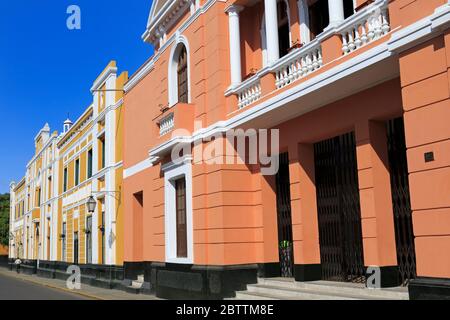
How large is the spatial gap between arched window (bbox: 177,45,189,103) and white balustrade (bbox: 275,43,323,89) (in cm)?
397

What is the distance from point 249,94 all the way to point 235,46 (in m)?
1.25

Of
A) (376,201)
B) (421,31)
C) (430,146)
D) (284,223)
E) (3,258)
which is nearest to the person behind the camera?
(430,146)

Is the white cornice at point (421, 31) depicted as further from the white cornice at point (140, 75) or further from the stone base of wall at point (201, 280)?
the white cornice at point (140, 75)

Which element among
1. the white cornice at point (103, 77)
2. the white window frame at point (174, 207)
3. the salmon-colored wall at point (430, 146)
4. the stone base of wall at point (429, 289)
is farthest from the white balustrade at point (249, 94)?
the white cornice at point (103, 77)

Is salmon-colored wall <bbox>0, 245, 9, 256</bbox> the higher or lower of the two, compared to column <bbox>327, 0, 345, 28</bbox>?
lower

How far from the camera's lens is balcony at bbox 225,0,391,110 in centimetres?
734

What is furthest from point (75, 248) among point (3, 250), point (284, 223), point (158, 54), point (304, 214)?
point (3, 250)

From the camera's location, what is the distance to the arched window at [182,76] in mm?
13214

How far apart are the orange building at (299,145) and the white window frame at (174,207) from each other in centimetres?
4

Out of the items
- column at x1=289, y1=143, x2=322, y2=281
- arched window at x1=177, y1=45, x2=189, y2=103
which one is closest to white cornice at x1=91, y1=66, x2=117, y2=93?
arched window at x1=177, y1=45, x2=189, y2=103

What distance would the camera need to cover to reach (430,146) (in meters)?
6.18

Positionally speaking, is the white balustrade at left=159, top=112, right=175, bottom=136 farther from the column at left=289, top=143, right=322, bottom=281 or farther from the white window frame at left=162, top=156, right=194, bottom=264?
the column at left=289, top=143, right=322, bottom=281

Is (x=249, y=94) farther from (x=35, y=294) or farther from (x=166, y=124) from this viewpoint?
(x=35, y=294)
